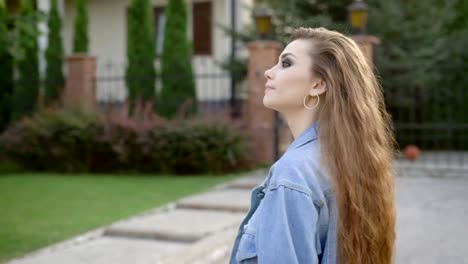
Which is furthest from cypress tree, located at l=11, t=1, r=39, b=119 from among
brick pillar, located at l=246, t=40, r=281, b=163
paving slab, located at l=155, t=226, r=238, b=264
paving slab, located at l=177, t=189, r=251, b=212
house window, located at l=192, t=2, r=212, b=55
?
paving slab, located at l=155, t=226, r=238, b=264

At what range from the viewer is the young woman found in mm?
1615

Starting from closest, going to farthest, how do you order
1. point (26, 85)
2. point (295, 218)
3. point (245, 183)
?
point (295, 218), point (245, 183), point (26, 85)

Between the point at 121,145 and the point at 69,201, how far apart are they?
2896 millimetres

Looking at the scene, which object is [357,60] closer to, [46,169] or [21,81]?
[46,169]

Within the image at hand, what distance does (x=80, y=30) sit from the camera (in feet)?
48.1

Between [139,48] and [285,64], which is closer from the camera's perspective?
[285,64]

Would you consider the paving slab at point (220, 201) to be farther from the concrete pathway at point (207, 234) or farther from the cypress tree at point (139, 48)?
the cypress tree at point (139, 48)

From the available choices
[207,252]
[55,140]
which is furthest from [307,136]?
[55,140]

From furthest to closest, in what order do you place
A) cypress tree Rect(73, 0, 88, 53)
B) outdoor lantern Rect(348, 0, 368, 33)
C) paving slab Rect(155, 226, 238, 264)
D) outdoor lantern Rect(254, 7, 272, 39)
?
cypress tree Rect(73, 0, 88, 53)
outdoor lantern Rect(254, 7, 272, 39)
outdoor lantern Rect(348, 0, 368, 33)
paving slab Rect(155, 226, 238, 264)

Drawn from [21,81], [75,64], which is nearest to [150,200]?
[75,64]

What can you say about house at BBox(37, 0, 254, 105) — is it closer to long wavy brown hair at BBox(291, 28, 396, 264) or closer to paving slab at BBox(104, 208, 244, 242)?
paving slab at BBox(104, 208, 244, 242)

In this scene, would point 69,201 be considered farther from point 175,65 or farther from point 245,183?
point 175,65

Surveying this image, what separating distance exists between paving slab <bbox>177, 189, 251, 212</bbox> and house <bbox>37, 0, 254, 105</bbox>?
7.10 meters

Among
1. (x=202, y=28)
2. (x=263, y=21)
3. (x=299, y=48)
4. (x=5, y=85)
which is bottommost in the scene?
(x=5, y=85)
